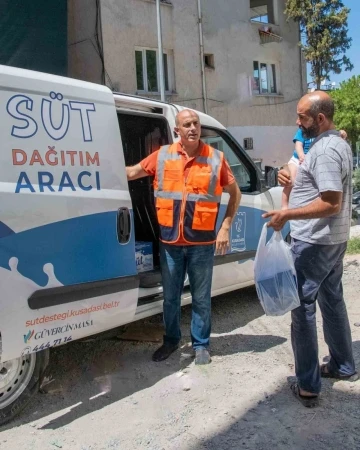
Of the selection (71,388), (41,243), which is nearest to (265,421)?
(71,388)

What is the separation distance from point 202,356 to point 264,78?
1643 cm

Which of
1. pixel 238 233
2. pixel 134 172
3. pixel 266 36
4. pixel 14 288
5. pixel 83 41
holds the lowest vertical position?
pixel 14 288

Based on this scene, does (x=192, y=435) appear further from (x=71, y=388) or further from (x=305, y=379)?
(x=71, y=388)

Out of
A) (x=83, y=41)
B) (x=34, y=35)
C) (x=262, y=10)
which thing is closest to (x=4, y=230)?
(x=34, y=35)

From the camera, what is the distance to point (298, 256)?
10.5ft

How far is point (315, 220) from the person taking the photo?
3135mm

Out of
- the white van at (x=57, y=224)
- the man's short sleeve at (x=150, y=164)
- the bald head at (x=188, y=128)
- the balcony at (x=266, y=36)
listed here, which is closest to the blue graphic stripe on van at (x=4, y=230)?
the white van at (x=57, y=224)

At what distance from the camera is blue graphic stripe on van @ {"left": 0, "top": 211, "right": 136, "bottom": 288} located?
2.95 m

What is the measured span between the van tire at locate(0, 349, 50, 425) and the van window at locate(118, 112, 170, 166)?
1864 mm

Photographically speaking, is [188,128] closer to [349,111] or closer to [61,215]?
[61,215]

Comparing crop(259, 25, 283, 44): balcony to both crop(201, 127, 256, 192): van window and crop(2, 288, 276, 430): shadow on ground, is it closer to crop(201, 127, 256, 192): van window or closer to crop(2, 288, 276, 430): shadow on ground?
crop(201, 127, 256, 192): van window

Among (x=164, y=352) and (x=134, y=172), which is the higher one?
(x=134, y=172)

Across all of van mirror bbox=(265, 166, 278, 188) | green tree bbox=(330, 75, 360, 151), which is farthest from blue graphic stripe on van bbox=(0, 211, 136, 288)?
green tree bbox=(330, 75, 360, 151)

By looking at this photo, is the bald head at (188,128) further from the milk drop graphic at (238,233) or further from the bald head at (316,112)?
the milk drop graphic at (238,233)
